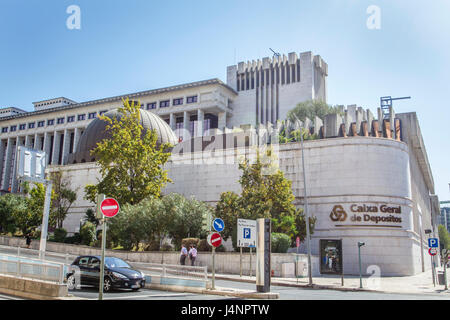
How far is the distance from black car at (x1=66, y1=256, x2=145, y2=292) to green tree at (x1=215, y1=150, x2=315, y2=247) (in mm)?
15822

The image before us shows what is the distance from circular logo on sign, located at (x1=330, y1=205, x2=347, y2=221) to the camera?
38.2 metres

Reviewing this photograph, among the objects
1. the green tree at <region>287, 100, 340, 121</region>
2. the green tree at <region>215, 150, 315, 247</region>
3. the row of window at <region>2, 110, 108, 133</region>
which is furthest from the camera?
the row of window at <region>2, 110, 108, 133</region>

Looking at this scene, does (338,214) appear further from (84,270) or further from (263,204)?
(84,270)

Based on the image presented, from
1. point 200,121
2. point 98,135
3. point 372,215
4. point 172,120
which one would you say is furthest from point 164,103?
point 372,215

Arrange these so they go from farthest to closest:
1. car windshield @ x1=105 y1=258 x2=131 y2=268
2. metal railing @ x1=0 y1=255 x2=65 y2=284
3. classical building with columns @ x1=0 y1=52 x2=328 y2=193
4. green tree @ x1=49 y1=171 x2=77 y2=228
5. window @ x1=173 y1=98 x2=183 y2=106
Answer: window @ x1=173 y1=98 x2=183 y2=106
classical building with columns @ x1=0 y1=52 x2=328 y2=193
green tree @ x1=49 y1=171 x2=77 y2=228
car windshield @ x1=105 y1=258 x2=131 y2=268
metal railing @ x1=0 y1=255 x2=65 y2=284

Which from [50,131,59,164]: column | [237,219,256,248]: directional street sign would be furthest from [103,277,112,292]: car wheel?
[50,131,59,164]: column

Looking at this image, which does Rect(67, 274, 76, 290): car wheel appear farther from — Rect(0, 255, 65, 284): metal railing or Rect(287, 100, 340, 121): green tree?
Rect(287, 100, 340, 121): green tree

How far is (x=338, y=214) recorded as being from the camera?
3844 centimetres

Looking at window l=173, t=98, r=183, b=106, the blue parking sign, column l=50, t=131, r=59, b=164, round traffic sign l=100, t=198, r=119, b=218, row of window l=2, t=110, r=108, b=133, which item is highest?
window l=173, t=98, r=183, b=106

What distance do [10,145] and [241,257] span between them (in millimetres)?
99717

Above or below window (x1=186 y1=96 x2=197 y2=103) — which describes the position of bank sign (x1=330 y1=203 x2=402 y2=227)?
below

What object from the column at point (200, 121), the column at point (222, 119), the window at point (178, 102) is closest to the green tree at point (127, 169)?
the column at point (200, 121)

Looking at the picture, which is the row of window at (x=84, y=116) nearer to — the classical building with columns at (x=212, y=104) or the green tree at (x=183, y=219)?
the classical building with columns at (x=212, y=104)

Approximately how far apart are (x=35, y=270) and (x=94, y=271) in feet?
10.4
